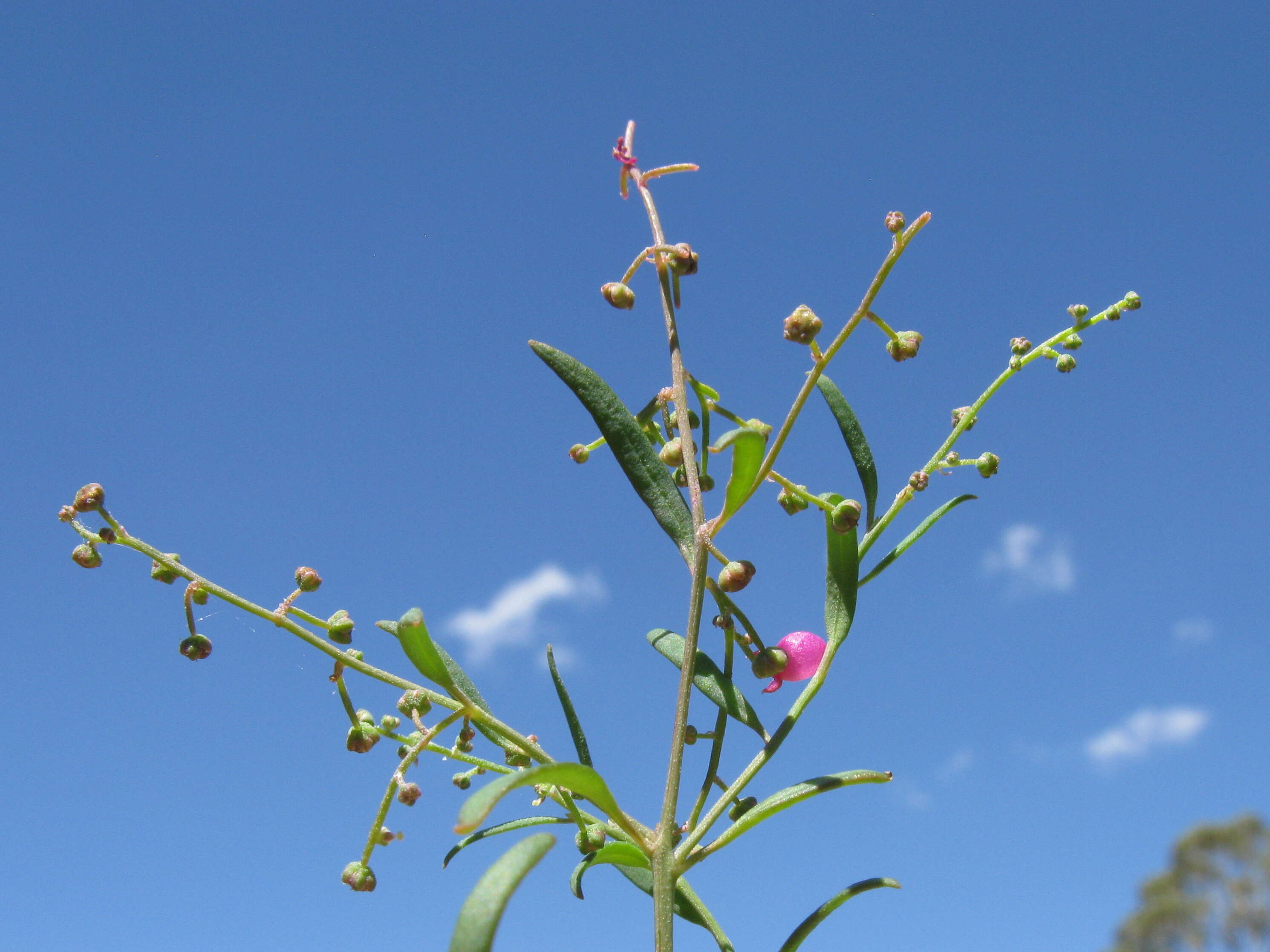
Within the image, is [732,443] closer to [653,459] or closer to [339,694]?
[653,459]

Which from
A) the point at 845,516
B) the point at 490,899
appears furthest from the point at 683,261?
the point at 490,899

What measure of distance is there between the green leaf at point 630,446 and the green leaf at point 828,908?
341 mm

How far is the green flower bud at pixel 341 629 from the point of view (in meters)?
0.92

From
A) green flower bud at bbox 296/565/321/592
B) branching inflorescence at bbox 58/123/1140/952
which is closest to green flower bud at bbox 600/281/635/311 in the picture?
branching inflorescence at bbox 58/123/1140/952

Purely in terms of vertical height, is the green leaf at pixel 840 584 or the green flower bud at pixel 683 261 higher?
the green flower bud at pixel 683 261

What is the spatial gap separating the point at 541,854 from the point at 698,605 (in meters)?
0.23

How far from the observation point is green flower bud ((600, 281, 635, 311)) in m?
0.96

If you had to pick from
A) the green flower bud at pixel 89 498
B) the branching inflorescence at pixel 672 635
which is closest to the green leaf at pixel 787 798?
the branching inflorescence at pixel 672 635

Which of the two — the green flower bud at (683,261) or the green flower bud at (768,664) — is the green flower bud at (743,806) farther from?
the green flower bud at (683,261)

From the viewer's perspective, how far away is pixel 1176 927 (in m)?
19.0

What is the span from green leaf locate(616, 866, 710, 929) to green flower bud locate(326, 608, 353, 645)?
0.36 meters

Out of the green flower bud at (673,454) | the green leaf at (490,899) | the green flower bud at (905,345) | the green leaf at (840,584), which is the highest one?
the green flower bud at (905,345)

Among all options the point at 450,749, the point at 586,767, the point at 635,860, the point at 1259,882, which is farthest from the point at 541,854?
the point at 1259,882

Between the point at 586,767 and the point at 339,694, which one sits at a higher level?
the point at 339,694
